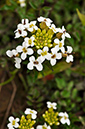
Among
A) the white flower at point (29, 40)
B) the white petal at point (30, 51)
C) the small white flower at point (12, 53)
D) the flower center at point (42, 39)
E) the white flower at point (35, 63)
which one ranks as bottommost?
the white flower at point (35, 63)

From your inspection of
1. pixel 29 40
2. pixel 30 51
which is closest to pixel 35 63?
pixel 30 51

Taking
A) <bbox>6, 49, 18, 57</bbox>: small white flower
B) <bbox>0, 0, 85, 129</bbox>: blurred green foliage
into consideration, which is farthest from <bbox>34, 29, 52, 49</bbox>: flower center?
<bbox>0, 0, 85, 129</bbox>: blurred green foliage

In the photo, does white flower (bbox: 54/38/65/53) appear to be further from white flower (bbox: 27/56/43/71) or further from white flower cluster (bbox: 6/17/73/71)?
white flower (bbox: 27/56/43/71)

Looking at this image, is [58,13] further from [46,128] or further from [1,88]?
[46,128]

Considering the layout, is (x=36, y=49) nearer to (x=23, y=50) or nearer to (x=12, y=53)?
(x=23, y=50)

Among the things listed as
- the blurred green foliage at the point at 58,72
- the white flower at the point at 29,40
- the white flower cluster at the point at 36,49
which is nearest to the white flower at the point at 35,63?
the white flower cluster at the point at 36,49

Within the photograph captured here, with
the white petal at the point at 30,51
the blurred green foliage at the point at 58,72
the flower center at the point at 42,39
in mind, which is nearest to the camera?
the white petal at the point at 30,51

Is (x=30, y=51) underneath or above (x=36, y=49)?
underneath

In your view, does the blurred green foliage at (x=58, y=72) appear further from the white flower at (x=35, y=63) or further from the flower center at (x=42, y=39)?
the white flower at (x=35, y=63)
